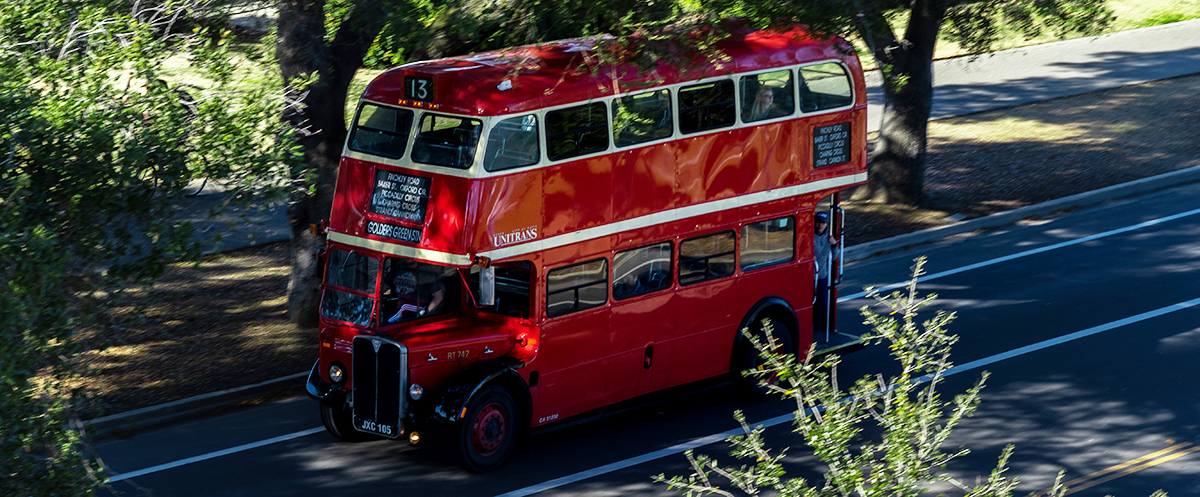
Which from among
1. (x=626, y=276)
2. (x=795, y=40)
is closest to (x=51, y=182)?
(x=626, y=276)

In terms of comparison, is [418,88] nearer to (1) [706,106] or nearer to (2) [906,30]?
(1) [706,106]

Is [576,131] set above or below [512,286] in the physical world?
above

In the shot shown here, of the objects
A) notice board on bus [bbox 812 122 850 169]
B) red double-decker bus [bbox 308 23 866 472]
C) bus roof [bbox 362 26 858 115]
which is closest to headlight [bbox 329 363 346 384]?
red double-decker bus [bbox 308 23 866 472]

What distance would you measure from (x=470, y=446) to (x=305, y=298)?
4.77 m

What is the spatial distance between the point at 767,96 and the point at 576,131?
2480mm

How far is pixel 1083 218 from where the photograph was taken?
20.3 m

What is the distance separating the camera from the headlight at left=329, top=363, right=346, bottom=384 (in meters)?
11.2

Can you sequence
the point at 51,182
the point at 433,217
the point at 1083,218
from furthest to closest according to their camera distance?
the point at 1083,218 < the point at 433,217 < the point at 51,182

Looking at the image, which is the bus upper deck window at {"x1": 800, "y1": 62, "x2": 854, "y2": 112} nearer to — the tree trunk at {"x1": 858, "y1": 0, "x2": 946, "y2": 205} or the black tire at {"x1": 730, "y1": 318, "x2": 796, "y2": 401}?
the black tire at {"x1": 730, "y1": 318, "x2": 796, "y2": 401}

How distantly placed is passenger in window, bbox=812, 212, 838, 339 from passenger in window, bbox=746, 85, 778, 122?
160 cm

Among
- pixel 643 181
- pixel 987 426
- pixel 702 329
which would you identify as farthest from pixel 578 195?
pixel 987 426

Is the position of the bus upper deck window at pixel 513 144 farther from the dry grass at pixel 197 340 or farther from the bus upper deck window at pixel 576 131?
the dry grass at pixel 197 340

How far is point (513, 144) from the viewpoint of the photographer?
10773 mm

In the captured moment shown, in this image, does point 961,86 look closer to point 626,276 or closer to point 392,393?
point 626,276
